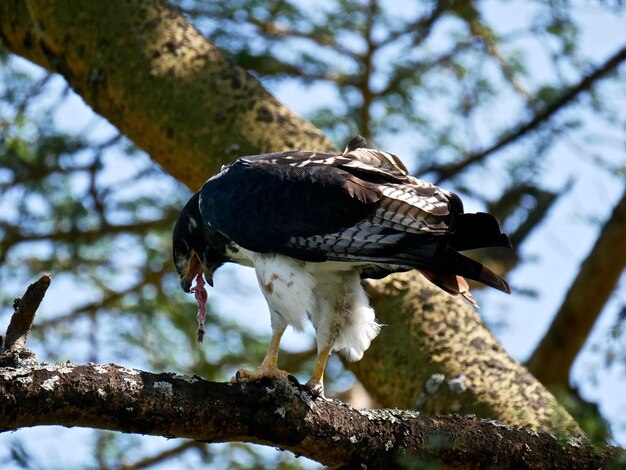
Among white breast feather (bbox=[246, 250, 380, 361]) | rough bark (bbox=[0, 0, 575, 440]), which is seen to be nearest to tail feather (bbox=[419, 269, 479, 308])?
white breast feather (bbox=[246, 250, 380, 361])

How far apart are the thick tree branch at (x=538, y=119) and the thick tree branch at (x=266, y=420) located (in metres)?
3.63

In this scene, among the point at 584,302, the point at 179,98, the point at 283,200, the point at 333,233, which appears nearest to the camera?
the point at 333,233

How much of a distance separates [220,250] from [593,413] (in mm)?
2852

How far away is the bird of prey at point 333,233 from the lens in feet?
14.3

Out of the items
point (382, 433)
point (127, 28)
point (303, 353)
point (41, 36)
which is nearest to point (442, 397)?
point (382, 433)

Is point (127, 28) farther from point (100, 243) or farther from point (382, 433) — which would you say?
point (382, 433)

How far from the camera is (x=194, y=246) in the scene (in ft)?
17.7

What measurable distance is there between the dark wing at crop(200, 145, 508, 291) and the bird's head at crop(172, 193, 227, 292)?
0.27 m

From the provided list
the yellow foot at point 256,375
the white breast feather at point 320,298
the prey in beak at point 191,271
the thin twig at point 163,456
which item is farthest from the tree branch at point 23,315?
the thin twig at point 163,456

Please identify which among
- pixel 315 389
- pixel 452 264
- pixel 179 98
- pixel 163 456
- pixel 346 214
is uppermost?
pixel 452 264

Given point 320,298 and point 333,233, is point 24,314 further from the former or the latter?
point 320,298

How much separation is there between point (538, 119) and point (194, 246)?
3295 millimetres

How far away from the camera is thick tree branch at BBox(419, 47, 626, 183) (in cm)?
723

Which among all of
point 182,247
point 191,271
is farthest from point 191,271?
point 182,247
